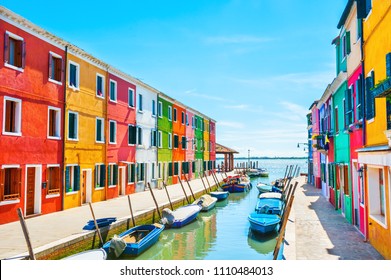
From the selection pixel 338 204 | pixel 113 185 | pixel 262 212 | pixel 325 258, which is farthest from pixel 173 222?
pixel 325 258

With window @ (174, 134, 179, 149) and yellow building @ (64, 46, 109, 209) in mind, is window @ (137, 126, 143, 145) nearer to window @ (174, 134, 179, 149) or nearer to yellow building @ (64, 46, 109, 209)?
yellow building @ (64, 46, 109, 209)

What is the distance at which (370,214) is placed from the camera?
404 inches

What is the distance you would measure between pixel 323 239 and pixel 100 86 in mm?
15432

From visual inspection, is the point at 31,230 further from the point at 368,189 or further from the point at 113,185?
the point at 368,189

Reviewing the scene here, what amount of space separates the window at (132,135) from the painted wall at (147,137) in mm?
961

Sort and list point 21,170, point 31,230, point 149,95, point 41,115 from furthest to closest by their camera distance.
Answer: point 149,95 < point 41,115 < point 21,170 < point 31,230

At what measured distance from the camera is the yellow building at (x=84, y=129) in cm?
1789

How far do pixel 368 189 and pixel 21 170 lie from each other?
1313 centimetres

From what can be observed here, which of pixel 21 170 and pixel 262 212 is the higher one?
pixel 21 170

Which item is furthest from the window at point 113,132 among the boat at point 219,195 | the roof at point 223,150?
the roof at point 223,150

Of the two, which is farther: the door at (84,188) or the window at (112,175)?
the window at (112,175)

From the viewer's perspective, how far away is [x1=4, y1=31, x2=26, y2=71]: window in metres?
14.1

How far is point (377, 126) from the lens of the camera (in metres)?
9.53

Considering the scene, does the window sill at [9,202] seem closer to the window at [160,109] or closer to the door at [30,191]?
the door at [30,191]
